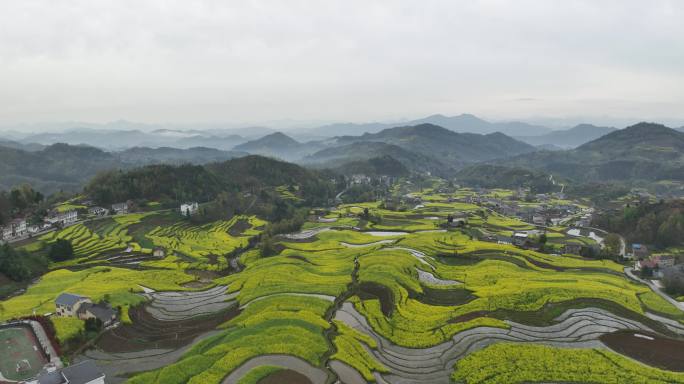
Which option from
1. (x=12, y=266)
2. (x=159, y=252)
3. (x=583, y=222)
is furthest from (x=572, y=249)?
(x=12, y=266)

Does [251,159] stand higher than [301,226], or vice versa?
[251,159]

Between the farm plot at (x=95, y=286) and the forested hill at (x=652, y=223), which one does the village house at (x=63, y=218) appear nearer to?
the farm plot at (x=95, y=286)

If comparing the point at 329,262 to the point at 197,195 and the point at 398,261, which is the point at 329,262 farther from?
the point at 197,195

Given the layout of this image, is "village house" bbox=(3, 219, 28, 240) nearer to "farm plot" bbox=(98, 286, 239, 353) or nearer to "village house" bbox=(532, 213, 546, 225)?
"farm plot" bbox=(98, 286, 239, 353)

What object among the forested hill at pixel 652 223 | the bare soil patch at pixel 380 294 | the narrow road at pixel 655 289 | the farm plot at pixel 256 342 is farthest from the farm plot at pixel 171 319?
the forested hill at pixel 652 223

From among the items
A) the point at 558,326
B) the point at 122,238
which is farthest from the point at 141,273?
the point at 558,326
